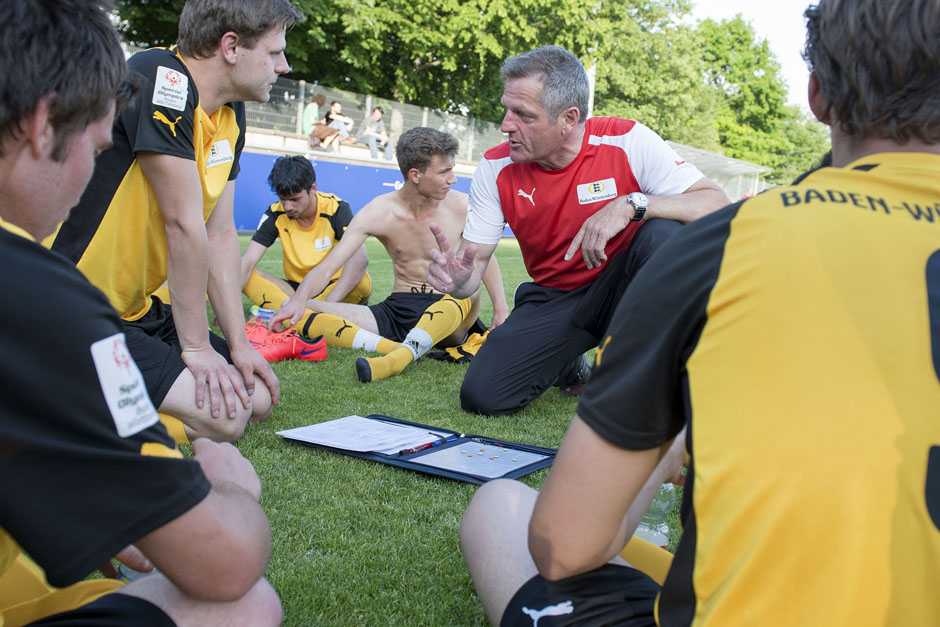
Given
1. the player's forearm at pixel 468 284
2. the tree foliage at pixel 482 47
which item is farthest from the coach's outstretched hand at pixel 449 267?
the tree foliage at pixel 482 47

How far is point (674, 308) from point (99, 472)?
86cm

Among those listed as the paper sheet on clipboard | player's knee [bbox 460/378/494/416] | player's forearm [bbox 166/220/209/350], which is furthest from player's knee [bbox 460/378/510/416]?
player's forearm [bbox 166/220/209/350]

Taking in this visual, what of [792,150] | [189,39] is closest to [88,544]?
[189,39]

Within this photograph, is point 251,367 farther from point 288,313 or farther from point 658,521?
point 658,521

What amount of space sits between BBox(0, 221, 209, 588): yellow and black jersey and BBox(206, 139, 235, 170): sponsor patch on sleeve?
243cm

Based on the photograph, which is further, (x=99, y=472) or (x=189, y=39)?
(x=189, y=39)

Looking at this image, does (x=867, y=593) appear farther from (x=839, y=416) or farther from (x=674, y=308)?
(x=674, y=308)

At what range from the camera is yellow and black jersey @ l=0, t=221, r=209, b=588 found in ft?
3.31

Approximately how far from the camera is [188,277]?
3166 millimetres

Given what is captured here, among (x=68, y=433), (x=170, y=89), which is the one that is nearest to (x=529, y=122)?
(x=170, y=89)

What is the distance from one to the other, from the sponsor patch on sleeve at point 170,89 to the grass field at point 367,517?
57.6 inches

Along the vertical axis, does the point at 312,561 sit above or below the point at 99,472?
below

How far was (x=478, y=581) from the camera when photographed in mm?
1623

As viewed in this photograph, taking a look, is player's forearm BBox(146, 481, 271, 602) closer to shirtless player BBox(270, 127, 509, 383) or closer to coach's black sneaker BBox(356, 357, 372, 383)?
coach's black sneaker BBox(356, 357, 372, 383)
